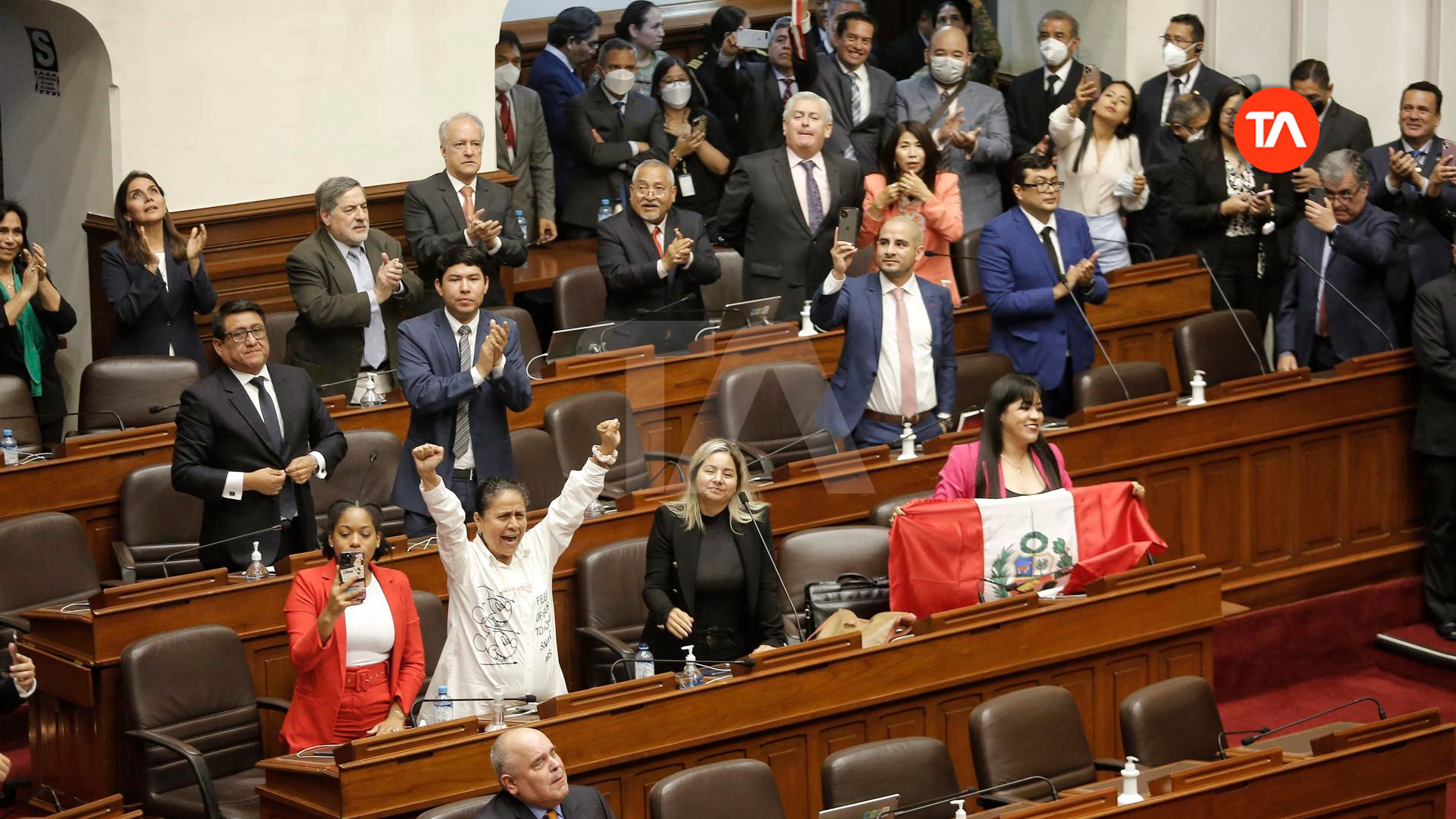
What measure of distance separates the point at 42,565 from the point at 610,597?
4.47 feet

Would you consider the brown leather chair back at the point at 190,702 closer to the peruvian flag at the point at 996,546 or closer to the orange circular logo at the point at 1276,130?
the peruvian flag at the point at 996,546

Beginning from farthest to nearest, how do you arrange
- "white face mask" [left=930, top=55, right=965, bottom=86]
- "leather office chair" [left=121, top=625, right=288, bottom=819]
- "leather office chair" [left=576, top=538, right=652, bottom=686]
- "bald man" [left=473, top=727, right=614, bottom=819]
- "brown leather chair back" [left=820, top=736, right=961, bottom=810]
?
1. "white face mask" [left=930, top=55, right=965, bottom=86]
2. "leather office chair" [left=576, top=538, right=652, bottom=686]
3. "leather office chair" [left=121, top=625, right=288, bottom=819]
4. "brown leather chair back" [left=820, top=736, right=961, bottom=810]
5. "bald man" [left=473, top=727, right=614, bottom=819]

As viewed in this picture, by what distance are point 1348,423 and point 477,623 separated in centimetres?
282

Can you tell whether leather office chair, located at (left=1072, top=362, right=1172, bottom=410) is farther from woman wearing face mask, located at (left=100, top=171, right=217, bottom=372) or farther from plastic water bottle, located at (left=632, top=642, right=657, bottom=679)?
woman wearing face mask, located at (left=100, top=171, right=217, bottom=372)

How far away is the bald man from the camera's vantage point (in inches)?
136

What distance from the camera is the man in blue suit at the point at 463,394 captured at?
14.8 feet

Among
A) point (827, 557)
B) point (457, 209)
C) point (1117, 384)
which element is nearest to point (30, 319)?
point (457, 209)

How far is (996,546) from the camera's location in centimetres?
456

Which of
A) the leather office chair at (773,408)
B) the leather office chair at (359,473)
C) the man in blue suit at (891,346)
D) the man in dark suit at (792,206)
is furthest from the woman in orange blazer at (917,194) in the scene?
the leather office chair at (359,473)

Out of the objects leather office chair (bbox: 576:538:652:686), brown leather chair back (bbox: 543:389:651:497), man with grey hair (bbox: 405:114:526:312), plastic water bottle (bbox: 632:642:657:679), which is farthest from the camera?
man with grey hair (bbox: 405:114:526:312)

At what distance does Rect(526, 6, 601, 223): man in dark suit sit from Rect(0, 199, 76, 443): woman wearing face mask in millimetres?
1884

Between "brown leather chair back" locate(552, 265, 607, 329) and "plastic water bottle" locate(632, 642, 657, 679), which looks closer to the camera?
"plastic water bottle" locate(632, 642, 657, 679)

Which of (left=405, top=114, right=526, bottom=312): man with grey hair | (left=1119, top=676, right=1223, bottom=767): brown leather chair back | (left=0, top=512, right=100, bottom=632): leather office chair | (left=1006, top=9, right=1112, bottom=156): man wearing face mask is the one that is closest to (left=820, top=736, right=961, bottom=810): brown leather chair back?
(left=1119, top=676, right=1223, bottom=767): brown leather chair back

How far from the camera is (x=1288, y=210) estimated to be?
612cm
